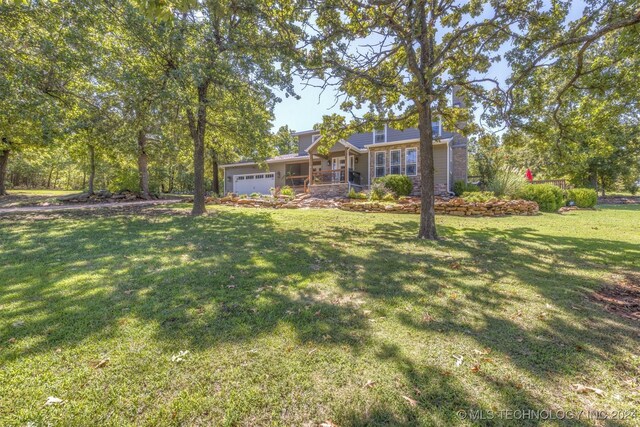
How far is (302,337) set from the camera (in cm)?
260

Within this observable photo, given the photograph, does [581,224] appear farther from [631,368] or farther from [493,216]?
[631,368]

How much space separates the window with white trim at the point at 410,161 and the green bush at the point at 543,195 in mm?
5945

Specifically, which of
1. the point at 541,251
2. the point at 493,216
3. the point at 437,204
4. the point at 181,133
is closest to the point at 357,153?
the point at 437,204

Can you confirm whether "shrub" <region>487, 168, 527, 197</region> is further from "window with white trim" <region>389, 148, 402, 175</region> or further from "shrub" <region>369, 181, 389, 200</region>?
"window with white trim" <region>389, 148, 402, 175</region>

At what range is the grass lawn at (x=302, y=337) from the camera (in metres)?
1.85

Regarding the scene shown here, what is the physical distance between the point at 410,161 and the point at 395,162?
0.96 m

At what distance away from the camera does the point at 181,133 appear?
38.6 feet

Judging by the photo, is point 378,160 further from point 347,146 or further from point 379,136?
point 347,146

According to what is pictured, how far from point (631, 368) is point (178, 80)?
10.4m

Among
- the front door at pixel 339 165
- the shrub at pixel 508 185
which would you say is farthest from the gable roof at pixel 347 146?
the shrub at pixel 508 185

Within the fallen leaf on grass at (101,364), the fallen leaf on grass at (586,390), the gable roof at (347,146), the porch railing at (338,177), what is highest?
the gable roof at (347,146)

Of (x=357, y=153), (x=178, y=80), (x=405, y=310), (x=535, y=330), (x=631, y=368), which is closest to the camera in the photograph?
(x=631, y=368)

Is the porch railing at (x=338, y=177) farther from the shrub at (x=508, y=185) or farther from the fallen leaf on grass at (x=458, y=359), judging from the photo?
the fallen leaf on grass at (x=458, y=359)

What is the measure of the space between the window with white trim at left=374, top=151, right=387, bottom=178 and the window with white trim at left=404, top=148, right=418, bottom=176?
1381mm
